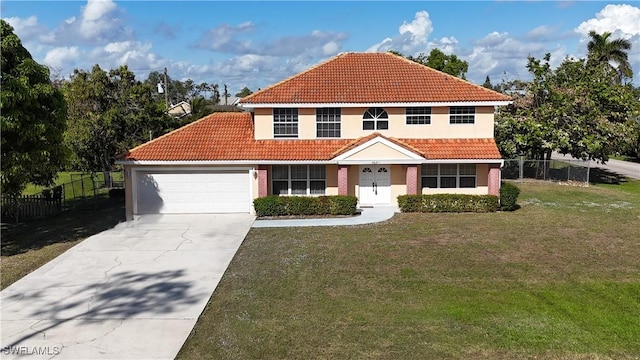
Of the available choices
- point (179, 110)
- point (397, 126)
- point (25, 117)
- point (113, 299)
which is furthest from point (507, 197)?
point (179, 110)

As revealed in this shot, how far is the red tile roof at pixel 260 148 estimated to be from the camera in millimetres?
23047

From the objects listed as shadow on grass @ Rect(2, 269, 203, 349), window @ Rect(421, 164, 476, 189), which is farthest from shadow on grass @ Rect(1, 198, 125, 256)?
window @ Rect(421, 164, 476, 189)

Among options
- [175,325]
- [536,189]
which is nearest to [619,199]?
[536,189]

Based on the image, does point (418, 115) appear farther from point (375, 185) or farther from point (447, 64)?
point (447, 64)

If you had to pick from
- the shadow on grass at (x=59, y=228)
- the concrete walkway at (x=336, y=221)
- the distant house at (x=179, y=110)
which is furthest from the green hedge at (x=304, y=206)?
the distant house at (x=179, y=110)

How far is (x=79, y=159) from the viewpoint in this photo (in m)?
31.0

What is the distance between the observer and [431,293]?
13164 mm

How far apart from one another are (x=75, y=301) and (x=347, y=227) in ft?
34.4

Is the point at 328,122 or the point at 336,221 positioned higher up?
the point at 328,122

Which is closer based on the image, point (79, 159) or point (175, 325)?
point (175, 325)

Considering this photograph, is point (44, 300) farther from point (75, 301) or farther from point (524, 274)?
point (524, 274)

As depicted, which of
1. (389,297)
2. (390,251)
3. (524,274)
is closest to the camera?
(389,297)

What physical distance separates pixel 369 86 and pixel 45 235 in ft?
51.4

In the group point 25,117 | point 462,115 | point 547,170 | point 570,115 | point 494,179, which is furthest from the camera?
point 547,170
